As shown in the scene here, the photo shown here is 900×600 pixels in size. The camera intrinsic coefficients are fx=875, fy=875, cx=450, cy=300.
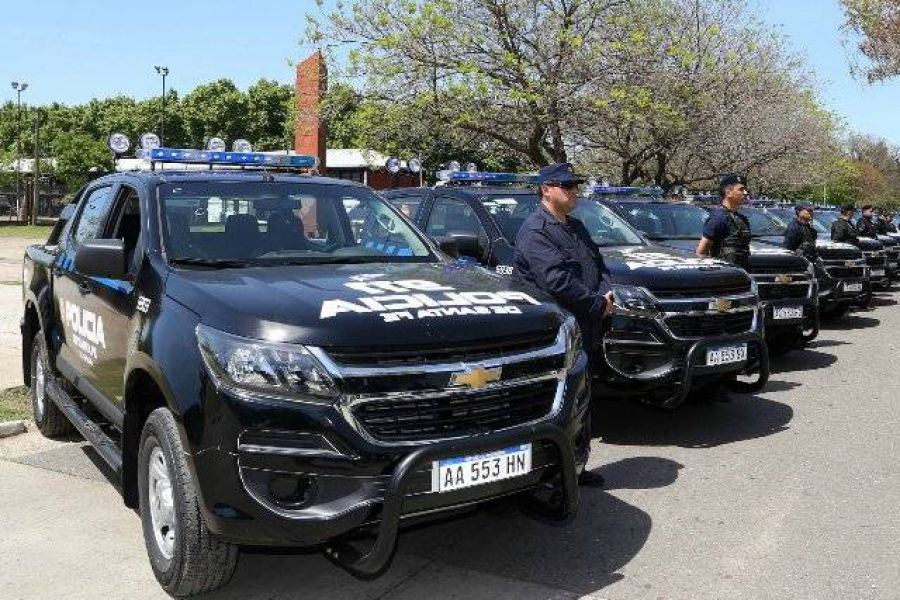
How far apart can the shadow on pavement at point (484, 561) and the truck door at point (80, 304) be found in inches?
59.4

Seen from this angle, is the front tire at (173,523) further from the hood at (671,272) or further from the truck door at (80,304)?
the hood at (671,272)

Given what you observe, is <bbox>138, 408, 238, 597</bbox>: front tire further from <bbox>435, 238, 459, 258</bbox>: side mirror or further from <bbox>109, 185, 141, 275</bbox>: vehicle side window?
<bbox>435, 238, 459, 258</bbox>: side mirror

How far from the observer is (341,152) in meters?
61.1

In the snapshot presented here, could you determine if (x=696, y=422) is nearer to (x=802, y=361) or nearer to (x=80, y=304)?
(x=802, y=361)

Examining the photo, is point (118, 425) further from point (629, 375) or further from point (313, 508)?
point (629, 375)

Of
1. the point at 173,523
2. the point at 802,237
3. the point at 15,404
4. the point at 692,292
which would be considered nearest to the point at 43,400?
the point at 15,404

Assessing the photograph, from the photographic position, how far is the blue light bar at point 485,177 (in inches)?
328

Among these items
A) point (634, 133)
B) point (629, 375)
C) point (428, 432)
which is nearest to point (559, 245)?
point (629, 375)

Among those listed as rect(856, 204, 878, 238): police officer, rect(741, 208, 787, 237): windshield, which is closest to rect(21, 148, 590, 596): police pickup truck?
rect(741, 208, 787, 237): windshield

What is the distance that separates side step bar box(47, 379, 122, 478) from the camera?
167 inches

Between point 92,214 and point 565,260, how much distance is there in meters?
2.87

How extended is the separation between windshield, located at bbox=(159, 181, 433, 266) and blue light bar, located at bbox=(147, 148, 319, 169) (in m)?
0.83

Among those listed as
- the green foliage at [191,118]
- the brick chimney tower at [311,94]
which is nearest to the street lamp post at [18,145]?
the green foliage at [191,118]

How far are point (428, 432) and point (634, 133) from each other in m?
18.9
